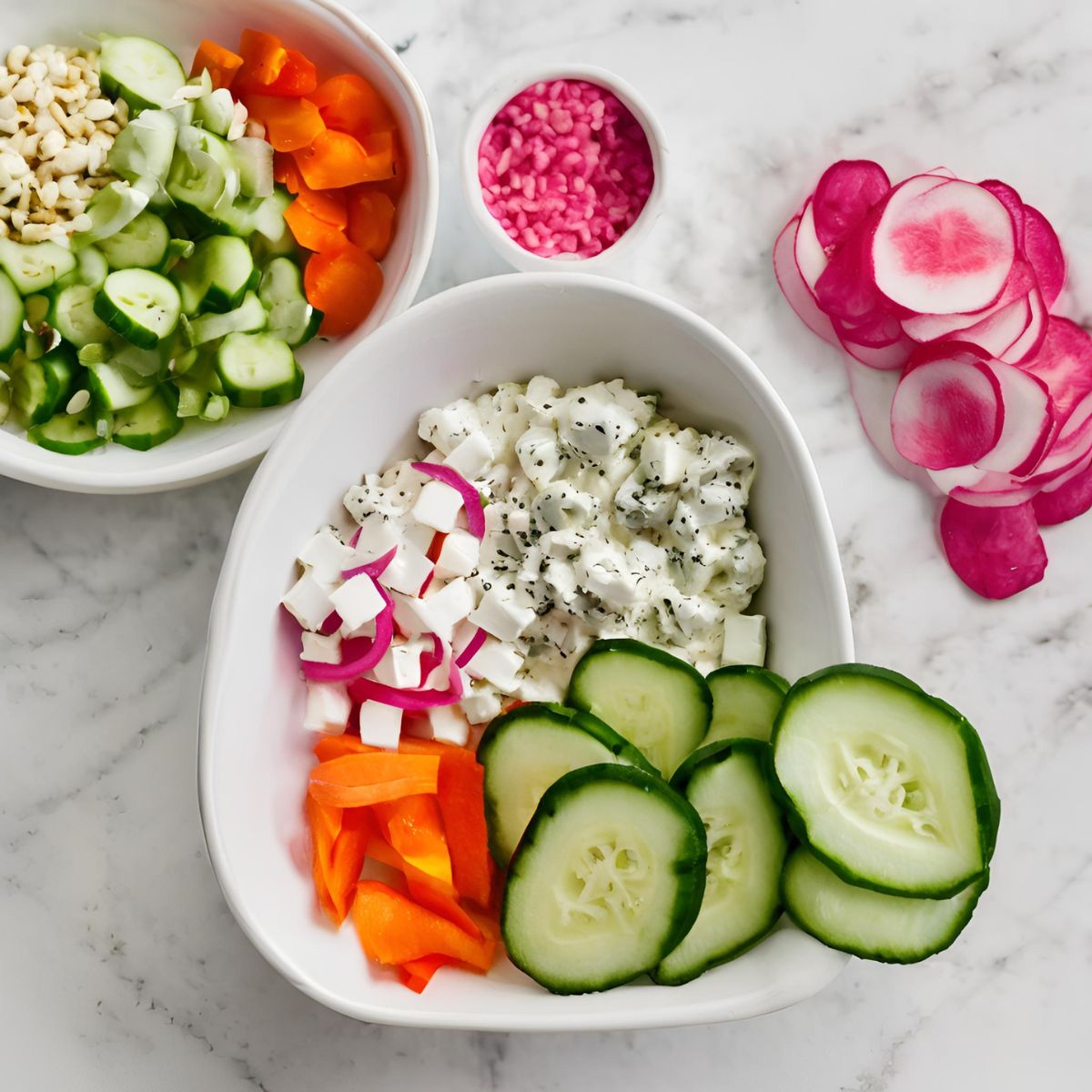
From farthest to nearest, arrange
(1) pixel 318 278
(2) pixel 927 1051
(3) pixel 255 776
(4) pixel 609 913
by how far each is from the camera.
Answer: (2) pixel 927 1051, (1) pixel 318 278, (3) pixel 255 776, (4) pixel 609 913

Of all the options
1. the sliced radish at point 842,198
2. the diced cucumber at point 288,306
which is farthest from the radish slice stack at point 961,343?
the diced cucumber at point 288,306

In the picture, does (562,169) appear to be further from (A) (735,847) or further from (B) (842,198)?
(A) (735,847)

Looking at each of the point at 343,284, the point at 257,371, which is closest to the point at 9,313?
the point at 257,371

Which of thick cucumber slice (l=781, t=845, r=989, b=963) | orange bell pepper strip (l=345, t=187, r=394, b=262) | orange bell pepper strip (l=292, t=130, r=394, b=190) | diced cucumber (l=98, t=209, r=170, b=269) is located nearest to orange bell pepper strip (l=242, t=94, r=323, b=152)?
orange bell pepper strip (l=292, t=130, r=394, b=190)

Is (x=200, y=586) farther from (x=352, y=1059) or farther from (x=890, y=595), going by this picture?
(x=890, y=595)

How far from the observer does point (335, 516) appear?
1621mm

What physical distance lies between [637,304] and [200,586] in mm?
875

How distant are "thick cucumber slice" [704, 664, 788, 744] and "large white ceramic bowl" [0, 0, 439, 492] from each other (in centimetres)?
75

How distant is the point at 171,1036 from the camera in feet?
5.83

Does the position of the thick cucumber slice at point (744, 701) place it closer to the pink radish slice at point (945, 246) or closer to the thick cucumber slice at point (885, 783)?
the thick cucumber slice at point (885, 783)

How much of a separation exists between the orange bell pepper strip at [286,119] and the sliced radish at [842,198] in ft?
2.77

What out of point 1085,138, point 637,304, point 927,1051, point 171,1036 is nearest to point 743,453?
point 637,304

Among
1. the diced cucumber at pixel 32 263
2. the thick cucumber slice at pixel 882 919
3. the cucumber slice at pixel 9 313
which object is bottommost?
the cucumber slice at pixel 9 313

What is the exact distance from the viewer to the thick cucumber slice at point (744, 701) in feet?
4.79
